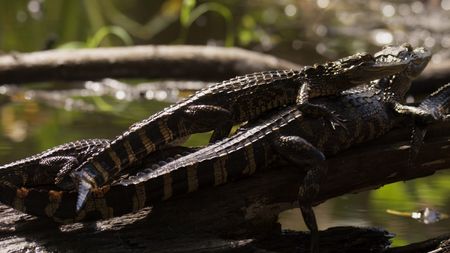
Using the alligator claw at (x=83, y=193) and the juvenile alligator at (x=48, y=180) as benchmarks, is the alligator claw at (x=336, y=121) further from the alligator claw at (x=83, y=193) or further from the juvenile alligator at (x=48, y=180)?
the alligator claw at (x=83, y=193)

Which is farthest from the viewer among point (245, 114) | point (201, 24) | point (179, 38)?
point (201, 24)

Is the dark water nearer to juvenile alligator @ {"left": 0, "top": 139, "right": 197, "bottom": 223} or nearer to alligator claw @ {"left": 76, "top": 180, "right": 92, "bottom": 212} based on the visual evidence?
juvenile alligator @ {"left": 0, "top": 139, "right": 197, "bottom": 223}

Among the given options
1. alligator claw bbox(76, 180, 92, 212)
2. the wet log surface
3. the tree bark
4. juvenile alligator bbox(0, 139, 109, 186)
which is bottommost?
the wet log surface

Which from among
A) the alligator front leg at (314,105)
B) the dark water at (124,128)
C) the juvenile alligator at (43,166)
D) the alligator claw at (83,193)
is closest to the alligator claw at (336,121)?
the alligator front leg at (314,105)

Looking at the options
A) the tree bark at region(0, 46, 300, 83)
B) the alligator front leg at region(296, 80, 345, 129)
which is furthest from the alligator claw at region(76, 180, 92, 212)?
the tree bark at region(0, 46, 300, 83)

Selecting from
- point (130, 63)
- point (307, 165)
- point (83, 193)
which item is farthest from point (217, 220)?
point (130, 63)

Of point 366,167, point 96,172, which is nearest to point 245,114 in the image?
point 366,167

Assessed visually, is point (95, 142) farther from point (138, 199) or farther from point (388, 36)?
point (388, 36)
